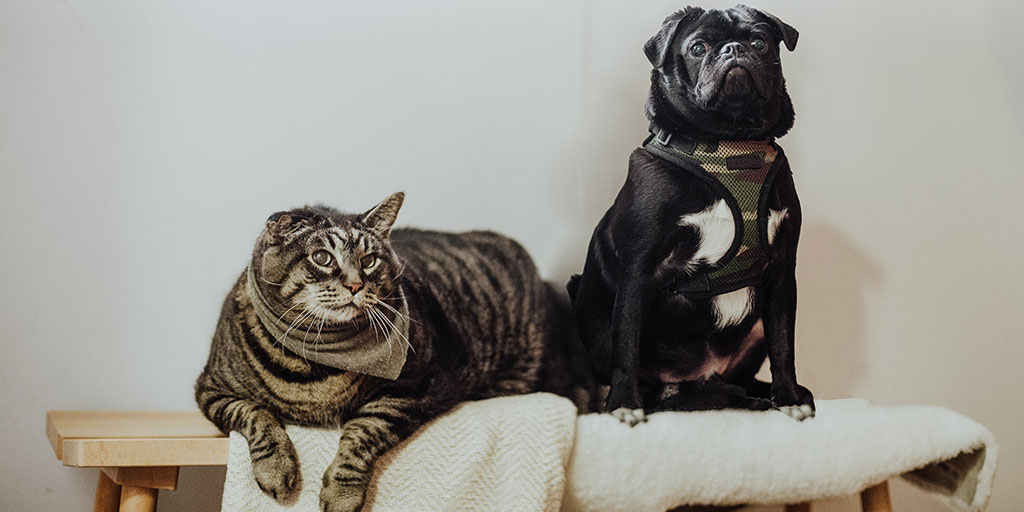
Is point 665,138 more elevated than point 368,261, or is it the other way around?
point 665,138

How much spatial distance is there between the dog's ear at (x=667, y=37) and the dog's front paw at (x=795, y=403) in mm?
510

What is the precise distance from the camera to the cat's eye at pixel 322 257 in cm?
92

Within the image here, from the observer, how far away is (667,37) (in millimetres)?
1080

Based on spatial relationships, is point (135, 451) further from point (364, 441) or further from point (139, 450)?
point (364, 441)

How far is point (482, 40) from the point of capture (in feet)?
4.47

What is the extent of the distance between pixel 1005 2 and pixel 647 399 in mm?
1207

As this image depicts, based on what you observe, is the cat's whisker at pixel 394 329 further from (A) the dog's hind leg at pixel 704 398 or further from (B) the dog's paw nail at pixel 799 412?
(B) the dog's paw nail at pixel 799 412

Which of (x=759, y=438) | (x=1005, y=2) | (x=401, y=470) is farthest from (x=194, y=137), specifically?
(x=1005, y=2)

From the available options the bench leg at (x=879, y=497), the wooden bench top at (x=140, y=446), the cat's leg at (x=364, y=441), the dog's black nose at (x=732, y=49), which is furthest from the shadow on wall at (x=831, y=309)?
the wooden bench top at (x=140, y=446)

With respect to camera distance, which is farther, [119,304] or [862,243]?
[862,243]

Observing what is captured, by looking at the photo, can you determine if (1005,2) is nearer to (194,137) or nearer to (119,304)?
(194,137)

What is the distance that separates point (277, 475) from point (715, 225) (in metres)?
0.66

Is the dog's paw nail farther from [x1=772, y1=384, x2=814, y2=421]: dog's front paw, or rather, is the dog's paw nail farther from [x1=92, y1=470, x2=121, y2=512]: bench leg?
[x1=92, y1=470, x2=121, y2=512]: bench leg

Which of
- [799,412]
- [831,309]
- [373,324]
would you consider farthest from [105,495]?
[831,309]
